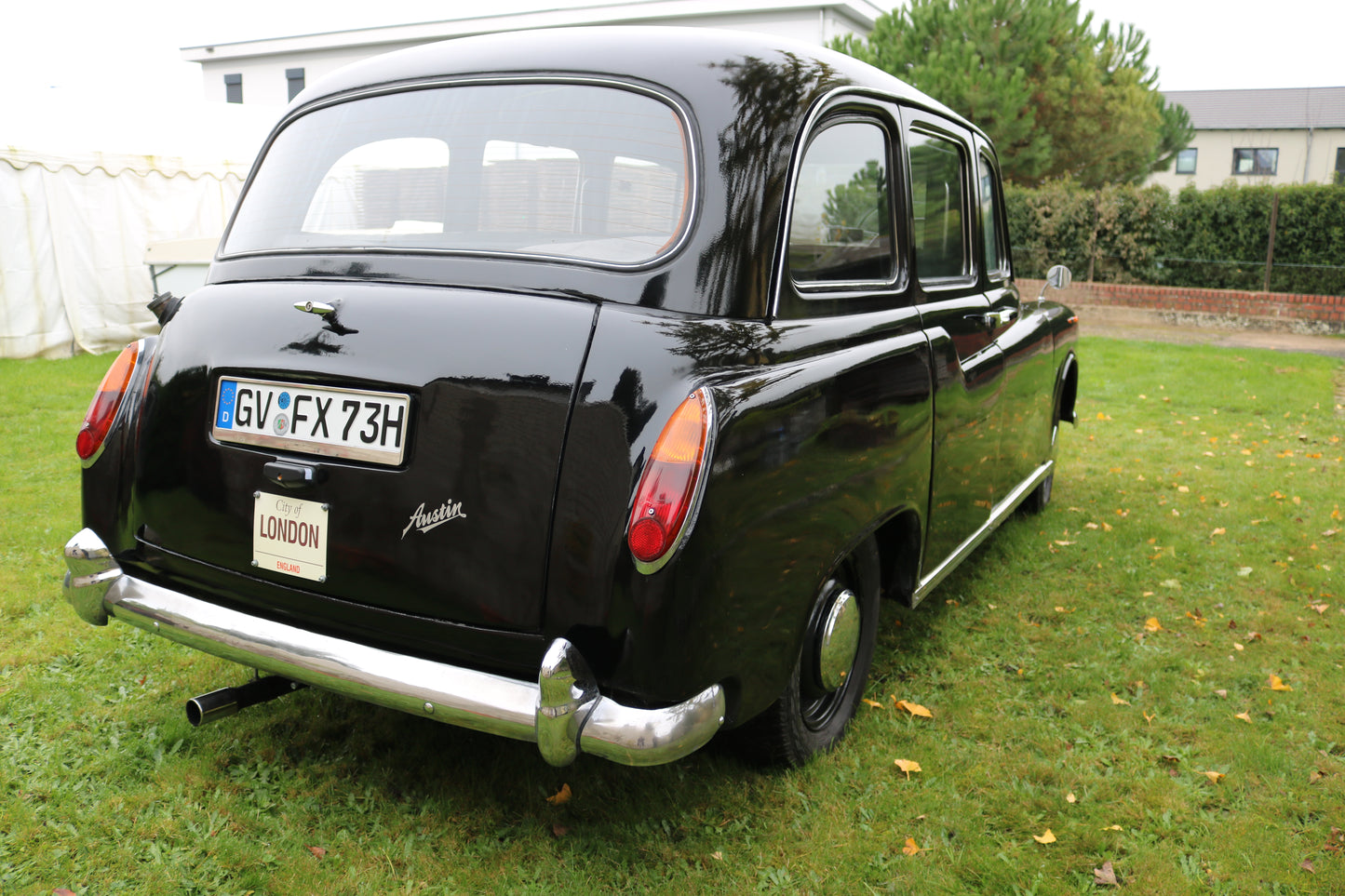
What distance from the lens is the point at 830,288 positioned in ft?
9.10

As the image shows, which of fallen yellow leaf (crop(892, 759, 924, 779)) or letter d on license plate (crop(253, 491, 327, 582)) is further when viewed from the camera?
fallen yellow leaf (crop(892, 759, 924, 779))

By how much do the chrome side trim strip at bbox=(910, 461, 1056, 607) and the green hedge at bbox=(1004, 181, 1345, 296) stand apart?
12.6 m

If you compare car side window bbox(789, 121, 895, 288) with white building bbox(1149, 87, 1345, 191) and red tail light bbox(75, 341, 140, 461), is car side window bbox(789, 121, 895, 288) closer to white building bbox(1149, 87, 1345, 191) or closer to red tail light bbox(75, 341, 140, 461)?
red tail light bbox(75, 341, 140, 461)

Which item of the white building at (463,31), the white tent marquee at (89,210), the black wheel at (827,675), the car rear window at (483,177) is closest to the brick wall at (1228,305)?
the white building at (463,31)

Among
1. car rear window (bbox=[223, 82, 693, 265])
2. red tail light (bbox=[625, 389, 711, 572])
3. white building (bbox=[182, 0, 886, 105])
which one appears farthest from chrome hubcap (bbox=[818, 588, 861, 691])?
white building (bbox=[182, 0, 886, 105])

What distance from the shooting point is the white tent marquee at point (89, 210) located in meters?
10.5

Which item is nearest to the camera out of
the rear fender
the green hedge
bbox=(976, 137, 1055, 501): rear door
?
the rear fender

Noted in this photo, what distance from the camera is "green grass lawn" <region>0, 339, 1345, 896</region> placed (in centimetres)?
245

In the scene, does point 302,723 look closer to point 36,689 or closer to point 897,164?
point 36,689

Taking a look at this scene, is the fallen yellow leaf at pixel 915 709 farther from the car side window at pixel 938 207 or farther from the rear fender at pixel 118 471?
the rear fender at pixel 118 471

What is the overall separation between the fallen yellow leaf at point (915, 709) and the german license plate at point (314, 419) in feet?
6.26

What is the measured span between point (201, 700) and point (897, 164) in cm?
253

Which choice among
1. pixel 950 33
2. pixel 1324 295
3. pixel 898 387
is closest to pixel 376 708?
pixel 898 387

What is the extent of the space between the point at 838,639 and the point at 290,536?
1.43 metres
